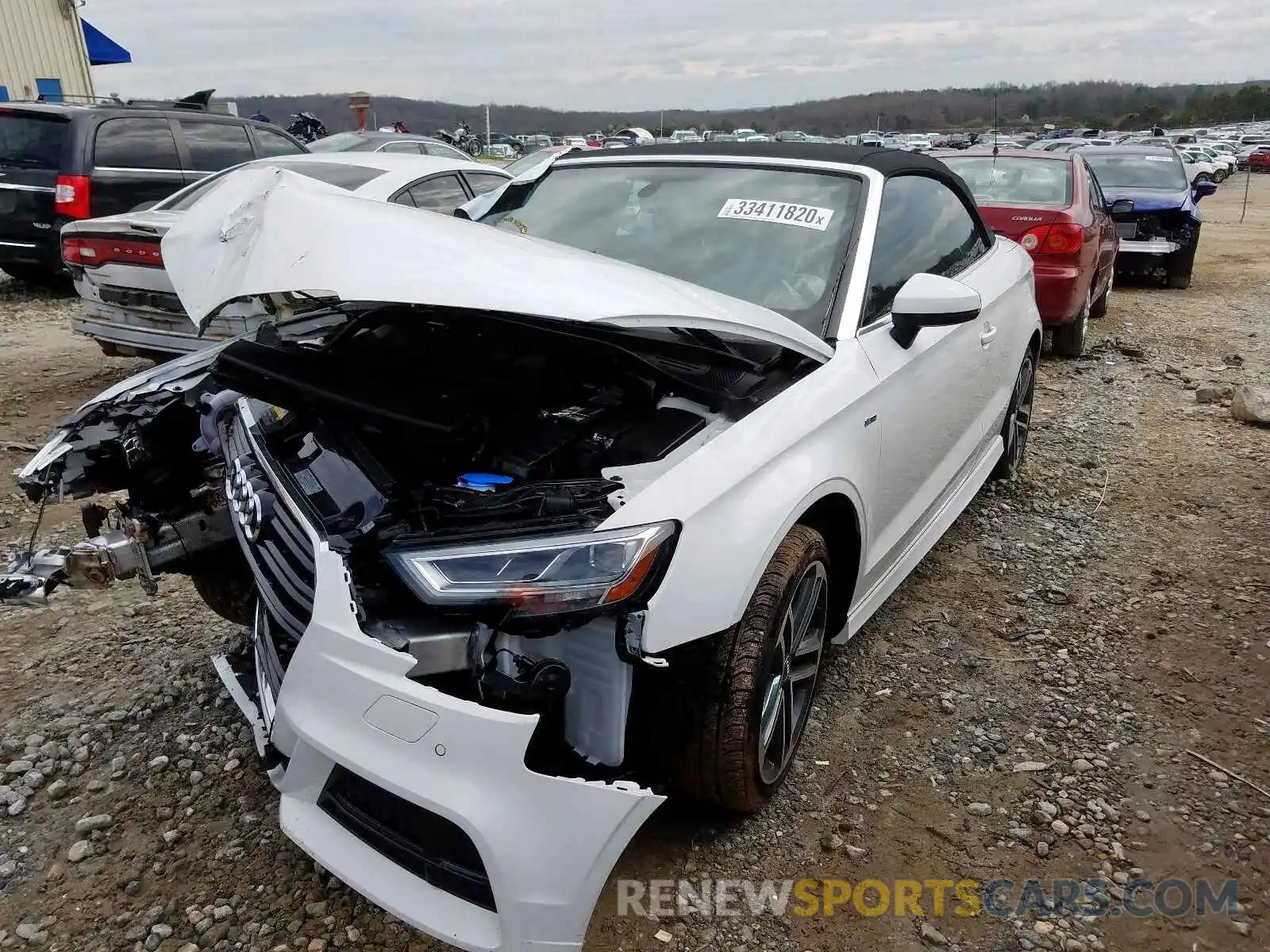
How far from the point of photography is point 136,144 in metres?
8.12

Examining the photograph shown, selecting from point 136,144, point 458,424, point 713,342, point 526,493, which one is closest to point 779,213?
point 713,342

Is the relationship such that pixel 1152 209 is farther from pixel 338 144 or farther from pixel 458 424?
pixel 458 424

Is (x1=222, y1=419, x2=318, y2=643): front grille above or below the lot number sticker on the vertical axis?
below

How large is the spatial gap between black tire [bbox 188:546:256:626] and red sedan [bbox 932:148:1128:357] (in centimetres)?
511

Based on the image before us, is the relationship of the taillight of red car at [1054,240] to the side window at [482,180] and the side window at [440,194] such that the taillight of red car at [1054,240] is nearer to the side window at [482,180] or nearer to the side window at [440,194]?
the side window at [482,180]

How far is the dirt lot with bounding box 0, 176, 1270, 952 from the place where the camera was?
2113 mm

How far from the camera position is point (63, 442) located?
8.42ft

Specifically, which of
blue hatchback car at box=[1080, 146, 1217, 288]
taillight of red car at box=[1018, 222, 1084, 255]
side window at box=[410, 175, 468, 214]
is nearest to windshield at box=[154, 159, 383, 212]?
side window at box=[410, 175, 468, 214]

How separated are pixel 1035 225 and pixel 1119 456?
210 cm

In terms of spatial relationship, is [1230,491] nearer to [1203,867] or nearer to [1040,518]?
[1040,518]

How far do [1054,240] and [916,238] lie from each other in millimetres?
3690

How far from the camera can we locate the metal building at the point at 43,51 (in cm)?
1622

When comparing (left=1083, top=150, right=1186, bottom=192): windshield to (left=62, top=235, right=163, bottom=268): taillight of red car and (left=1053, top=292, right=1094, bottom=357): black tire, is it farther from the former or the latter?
(left=62, top=235, right=163, bottom=268): taillight of red car

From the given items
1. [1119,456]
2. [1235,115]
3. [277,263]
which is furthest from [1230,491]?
[1235,115]
